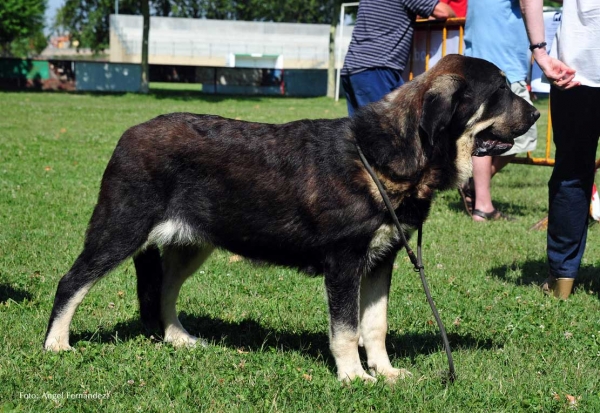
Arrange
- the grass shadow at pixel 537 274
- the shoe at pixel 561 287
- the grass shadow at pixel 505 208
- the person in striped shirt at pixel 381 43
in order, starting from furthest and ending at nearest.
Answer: the grass shadow at pixel 505 208 < the person in striped shirt at pixel 381 43 < the grass shadow at pixel 537 274 < the shoe at pixel 561 287

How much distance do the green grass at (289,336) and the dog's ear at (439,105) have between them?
1415 mm

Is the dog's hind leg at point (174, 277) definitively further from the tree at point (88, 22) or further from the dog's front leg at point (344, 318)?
the tree at point (88, 22)

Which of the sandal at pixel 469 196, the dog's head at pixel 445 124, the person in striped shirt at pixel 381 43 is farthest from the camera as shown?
the sandal at pixel 469 196

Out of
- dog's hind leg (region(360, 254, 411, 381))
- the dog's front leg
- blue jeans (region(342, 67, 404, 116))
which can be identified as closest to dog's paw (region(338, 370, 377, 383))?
the dog's front leg

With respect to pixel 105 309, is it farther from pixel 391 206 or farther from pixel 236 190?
pixel 391 206

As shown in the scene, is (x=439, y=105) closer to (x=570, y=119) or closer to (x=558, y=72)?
(x=558, y=72)

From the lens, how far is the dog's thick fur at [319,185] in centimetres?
428

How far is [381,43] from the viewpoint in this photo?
6.76 m

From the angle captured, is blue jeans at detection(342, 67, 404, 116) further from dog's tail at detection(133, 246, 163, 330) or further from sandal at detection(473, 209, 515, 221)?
sandal at detection(473, 209, 515, 221)

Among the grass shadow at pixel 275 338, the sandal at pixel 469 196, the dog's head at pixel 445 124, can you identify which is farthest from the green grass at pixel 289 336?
the dog's head at pixel 445 124

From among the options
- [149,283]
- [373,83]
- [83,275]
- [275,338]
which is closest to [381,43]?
[373,83]

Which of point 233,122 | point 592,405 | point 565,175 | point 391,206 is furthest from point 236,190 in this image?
point 565,175

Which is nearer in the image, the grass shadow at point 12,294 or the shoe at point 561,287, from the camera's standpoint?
the grass shadow at point 12,294

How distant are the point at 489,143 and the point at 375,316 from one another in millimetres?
1208
